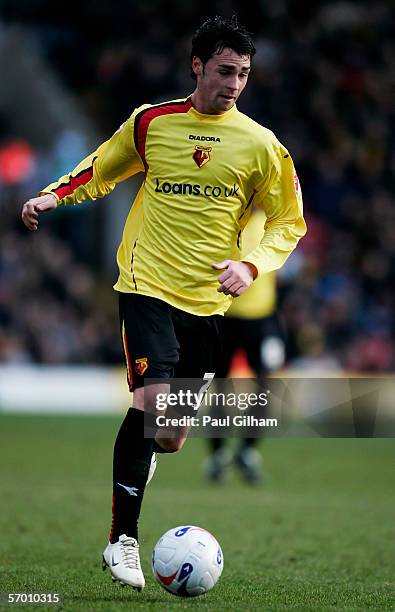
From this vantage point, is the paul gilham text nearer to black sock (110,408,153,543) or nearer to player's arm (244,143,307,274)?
black sock (110,408,153,543)

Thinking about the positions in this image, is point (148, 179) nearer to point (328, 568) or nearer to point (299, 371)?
point (328, 568)

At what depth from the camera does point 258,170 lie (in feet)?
18.8

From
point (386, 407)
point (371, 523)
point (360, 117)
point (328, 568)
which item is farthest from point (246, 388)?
point (360, 117)

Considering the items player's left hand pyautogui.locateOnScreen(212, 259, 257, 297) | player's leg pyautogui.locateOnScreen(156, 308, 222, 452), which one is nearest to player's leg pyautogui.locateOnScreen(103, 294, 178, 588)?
player's leg pyautogui.locateOnScreen(156, 308, 222, 452)

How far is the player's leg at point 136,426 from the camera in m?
5.39

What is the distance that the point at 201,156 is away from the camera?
5691mm

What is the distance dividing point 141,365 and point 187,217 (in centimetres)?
75

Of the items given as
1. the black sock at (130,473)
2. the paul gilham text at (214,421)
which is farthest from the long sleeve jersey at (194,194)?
the black sock at (130,473)

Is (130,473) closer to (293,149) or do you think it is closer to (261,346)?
(261,346)

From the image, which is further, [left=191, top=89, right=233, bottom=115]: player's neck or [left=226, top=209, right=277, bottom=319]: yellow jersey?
[left=226, top=209, right=277, bottom=319]: yellow jersey

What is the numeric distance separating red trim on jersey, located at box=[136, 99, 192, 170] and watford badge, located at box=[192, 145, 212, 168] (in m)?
0.22

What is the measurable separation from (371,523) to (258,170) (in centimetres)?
355

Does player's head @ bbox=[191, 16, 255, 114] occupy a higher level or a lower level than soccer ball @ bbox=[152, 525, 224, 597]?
higher

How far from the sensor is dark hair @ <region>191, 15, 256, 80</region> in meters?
5.55
